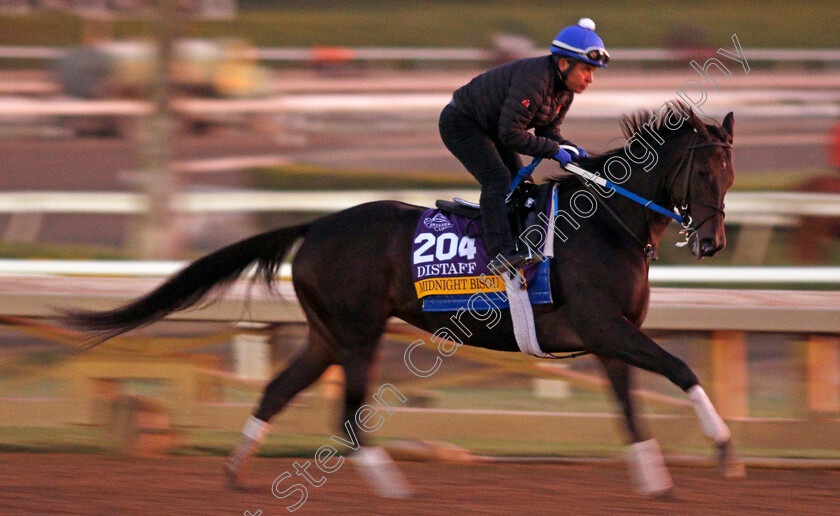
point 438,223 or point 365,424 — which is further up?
point 438,223

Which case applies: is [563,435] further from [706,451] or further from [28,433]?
[28,433]

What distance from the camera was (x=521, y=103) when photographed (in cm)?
422

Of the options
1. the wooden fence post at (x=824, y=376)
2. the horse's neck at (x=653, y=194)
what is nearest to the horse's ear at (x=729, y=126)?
the horse's neck at (x=653, y=194)

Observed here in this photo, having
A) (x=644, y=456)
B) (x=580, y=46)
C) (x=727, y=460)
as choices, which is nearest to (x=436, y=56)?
(x=580, y=46)

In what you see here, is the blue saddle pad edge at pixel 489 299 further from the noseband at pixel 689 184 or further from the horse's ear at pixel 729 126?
the horse's ear at pixel 729 126

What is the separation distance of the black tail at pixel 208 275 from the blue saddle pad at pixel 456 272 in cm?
67

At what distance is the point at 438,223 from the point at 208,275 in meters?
1.17

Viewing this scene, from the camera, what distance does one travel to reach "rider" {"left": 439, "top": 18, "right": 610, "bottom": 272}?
13.8 ft

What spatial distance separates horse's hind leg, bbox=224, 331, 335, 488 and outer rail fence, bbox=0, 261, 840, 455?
0.65m

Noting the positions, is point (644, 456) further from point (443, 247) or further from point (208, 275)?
point (208, 275)

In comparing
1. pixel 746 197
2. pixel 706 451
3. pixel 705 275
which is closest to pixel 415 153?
pixel 746 197

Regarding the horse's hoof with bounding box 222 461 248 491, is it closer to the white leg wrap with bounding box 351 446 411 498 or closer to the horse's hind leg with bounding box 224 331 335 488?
the horse's hind leg with bounding box 224 331 335 488

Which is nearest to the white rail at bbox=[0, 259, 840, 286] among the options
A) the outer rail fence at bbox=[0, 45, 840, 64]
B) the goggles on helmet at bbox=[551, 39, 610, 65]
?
the goggles on helmet at bbox=[551, 39, 610, 65]

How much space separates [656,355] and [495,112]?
128 centimetres
